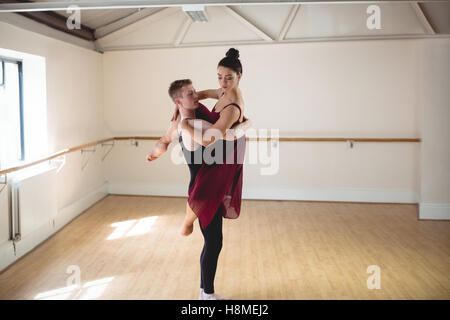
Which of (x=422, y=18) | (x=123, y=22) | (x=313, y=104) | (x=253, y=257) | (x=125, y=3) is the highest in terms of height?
(x=123, y=22)

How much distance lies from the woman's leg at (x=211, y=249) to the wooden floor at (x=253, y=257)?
295 mm

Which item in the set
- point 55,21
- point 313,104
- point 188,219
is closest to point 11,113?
point 55,21

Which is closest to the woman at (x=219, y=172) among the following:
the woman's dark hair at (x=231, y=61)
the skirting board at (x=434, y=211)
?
the woman's dark hair at (x=231, y=61)

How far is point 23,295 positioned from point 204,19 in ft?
13.6

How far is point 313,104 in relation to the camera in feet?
22.9

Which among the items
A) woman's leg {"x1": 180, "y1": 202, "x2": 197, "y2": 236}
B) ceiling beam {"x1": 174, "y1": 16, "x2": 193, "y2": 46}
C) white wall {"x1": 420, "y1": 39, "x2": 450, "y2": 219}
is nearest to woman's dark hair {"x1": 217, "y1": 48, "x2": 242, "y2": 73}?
woman's leg {"x1": 180, "y1": 202, "x2": 197, "y2": 236}

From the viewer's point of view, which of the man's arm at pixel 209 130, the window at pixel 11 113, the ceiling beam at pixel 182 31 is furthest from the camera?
the ceiling beam at pixel 182 31

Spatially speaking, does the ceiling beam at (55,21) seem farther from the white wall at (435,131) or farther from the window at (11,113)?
the white wall at (435,131)

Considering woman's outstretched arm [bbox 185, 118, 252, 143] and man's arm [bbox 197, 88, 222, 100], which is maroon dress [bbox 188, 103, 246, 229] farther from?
man's arm [bbox 197, 88, 222, 100]

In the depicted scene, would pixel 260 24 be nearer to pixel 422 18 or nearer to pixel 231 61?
pixel 422 18

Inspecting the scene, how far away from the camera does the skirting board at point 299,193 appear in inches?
275

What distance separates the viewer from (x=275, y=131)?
706 cm

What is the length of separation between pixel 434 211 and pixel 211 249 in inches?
154
